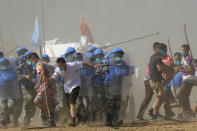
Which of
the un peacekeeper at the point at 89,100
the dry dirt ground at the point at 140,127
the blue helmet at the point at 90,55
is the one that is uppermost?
the blue helmet at the point at 90,55

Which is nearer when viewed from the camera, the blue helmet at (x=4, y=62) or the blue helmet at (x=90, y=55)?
the blue helmet at (x=4, y=62)

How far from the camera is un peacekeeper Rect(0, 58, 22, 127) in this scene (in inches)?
316

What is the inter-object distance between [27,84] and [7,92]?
407 millimetres

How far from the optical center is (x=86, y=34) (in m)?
19.6

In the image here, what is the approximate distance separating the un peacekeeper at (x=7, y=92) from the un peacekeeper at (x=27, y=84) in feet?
0.39

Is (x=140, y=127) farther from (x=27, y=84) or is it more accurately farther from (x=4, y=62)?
(x=4, y=62)

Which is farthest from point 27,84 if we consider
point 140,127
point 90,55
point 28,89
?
point 140,127

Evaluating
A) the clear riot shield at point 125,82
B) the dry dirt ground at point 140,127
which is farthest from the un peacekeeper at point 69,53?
the dry dirt ground at point 140,127

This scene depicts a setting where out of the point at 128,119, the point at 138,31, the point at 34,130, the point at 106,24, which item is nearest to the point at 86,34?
the point at 138,31

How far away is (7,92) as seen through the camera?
26.6 feet

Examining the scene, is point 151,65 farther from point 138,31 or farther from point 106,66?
point 138,31

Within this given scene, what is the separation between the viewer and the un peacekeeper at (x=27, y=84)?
26.8 feet

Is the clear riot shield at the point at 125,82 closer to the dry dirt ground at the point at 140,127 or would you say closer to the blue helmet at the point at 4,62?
the dry dirt ground at the point at 140,127

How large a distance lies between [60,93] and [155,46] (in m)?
2.08
